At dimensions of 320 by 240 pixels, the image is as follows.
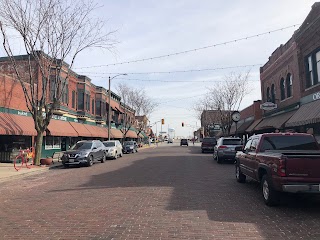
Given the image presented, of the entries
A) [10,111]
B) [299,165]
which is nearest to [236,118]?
[10,111]

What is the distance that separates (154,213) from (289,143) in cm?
493

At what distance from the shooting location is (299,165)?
721cm

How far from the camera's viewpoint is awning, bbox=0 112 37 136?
64.6 ft

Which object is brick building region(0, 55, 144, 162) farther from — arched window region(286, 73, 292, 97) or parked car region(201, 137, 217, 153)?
arched window region(286, 73, 292, 97)

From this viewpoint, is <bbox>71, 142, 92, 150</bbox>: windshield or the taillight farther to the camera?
<bbox>71, 142, 92, 150</bbox>: windshield

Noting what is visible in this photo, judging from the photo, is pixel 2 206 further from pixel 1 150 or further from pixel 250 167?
pixel 1 150

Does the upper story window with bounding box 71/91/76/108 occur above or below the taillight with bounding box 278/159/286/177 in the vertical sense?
above

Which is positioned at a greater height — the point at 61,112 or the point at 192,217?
the point at 61,112

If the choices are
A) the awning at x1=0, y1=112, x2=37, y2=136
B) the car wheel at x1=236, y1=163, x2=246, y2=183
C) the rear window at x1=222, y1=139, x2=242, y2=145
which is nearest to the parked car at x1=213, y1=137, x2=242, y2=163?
the rear window at x1=222, y1=139, x2=242, y2=145

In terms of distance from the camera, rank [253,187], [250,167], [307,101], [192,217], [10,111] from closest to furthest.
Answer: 1. [192,217]
2. [250,167]
3. [253,187]
4. [307,101]
5. [10,111]

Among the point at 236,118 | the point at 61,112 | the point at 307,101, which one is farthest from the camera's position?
the point at 236,118

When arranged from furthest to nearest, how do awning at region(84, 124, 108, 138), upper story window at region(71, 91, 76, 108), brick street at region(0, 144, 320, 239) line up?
awning at region(84, 124, 108, 138), upper story window at region(71, 91, 76, 108), brick street at region(0, 144, 320, 239)

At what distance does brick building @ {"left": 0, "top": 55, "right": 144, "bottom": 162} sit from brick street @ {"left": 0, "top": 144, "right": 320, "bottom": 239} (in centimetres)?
1202

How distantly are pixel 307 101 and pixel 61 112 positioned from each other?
68.8 ft
